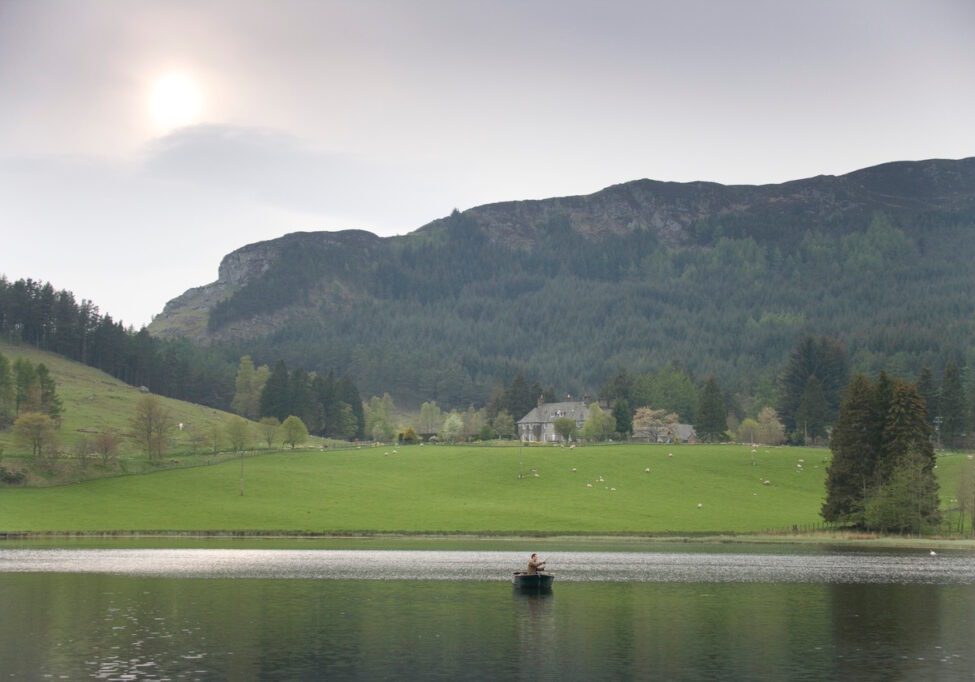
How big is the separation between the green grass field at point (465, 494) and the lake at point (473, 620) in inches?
1212

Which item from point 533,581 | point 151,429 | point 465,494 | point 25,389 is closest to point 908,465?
point 465,494

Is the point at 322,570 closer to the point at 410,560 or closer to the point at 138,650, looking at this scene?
the point at 410,560

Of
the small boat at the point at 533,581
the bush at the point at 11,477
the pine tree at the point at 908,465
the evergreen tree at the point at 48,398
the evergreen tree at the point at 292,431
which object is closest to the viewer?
the small boat at the point at 533,581

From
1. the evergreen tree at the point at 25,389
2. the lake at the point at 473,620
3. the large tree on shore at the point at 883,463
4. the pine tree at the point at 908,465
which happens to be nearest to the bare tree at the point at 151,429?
the evergreen tree at the point at 25,389

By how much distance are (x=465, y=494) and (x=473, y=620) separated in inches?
3331

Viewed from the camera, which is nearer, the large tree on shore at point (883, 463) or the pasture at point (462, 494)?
the large tree on shore at point (883, 463)

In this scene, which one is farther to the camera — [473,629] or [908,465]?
[908,465]

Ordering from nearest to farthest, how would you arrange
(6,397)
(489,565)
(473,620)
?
(473,620), (489,565), (6,397)

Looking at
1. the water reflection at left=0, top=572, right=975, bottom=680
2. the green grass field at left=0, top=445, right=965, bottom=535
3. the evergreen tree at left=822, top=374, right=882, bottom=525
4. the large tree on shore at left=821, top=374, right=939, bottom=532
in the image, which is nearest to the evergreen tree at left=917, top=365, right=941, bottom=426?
the green grass field at left=0, top=445, right=965, bottom=535

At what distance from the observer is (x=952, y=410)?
621 feet

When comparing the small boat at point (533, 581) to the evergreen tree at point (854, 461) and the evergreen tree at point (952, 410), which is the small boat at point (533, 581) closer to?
the evergreen tree at point (854, 461)

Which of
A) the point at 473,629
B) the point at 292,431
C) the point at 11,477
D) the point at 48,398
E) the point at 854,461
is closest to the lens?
the point at 473,629

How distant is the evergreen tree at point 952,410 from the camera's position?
7461 inches

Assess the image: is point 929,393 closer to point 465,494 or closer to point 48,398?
point 465,494
